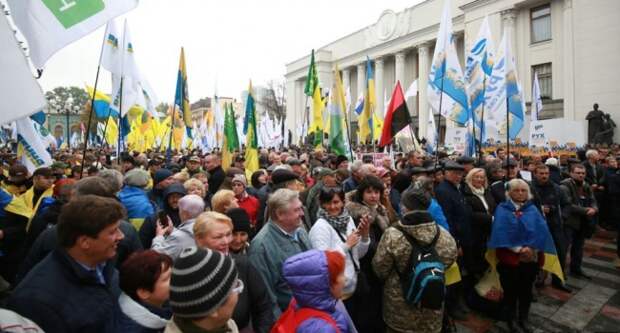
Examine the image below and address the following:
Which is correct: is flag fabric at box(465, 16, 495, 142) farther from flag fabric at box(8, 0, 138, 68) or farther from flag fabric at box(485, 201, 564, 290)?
flag fabric at box(8, 0, 138, 68)

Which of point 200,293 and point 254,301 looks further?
point 254,301

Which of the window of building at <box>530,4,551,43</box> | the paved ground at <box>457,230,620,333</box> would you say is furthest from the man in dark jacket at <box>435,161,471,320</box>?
the window of building at <box>530,4,551,43</box>

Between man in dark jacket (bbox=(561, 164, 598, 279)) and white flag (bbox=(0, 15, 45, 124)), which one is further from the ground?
white flag (bbox=(0, 15, 45, 124))

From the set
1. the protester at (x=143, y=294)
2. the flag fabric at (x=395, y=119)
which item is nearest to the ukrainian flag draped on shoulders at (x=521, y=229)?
the protester at (x=143, y=294)

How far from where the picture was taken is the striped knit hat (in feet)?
4.90

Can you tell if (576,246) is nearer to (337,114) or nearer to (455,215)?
(455,215)

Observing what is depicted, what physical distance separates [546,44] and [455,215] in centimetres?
2542

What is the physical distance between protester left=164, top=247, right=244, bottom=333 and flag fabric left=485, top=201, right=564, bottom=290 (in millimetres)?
3471

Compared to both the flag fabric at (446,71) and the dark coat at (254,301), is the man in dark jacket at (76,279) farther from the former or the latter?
the flag fabric at (446,71)

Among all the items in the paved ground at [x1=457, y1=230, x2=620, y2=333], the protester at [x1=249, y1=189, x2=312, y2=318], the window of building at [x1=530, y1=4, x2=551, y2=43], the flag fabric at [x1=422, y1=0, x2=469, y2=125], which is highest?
the window of building at [x1=530, y1=4, x2=551, y2=43]

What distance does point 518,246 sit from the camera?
3957 mm

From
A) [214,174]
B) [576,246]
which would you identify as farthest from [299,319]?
[576,246]

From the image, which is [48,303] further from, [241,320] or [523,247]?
[523,247]

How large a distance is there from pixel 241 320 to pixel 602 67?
25.9 m
